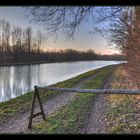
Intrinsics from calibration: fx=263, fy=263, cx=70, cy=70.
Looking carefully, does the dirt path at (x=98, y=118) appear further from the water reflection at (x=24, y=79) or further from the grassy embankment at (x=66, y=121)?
the water reflection at (x=24, y=79)

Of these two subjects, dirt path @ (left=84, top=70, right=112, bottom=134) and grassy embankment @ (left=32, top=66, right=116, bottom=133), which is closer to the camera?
dirt path @ (left=84, top=70, right=112, bottom=134)

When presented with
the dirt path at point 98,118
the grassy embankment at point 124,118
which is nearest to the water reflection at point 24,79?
the dirt path at point 98,118

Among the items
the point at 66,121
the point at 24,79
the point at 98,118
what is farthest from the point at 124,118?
the point at 24,79

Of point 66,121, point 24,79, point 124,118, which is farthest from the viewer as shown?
point 24,79

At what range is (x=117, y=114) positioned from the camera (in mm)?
6727

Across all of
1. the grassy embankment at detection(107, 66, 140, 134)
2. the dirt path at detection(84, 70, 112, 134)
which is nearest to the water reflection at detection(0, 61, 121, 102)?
the dirt path at detection(84, 70, 112, 134)

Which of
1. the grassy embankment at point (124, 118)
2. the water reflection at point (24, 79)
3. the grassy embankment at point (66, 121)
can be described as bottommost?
the water reflection at point (24, 79)

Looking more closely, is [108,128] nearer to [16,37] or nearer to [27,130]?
[27,130]

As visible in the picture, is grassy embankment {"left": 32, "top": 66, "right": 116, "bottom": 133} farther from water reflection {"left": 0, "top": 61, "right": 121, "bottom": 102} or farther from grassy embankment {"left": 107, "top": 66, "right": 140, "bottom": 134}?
water reflection {"left": 0, "top": 61, "right": 121, "bottom": 102}

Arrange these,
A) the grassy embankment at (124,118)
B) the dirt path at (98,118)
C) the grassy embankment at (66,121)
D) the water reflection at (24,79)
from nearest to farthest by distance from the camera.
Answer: the grassy embankment at (124,118) < the dirt path at (98,118) < the grassy embankment at (66,121) < the water reflection at (24,79)

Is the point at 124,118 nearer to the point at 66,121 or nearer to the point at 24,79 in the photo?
the point at 66,121

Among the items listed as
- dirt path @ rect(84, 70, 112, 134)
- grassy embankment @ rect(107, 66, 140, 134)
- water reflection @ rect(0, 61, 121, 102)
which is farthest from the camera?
water reflection @ rect(0, 61, 121, 102)

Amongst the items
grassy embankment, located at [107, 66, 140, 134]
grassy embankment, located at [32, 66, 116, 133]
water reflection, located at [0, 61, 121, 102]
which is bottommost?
water reflection, located at [0, 61, 121, 102]
